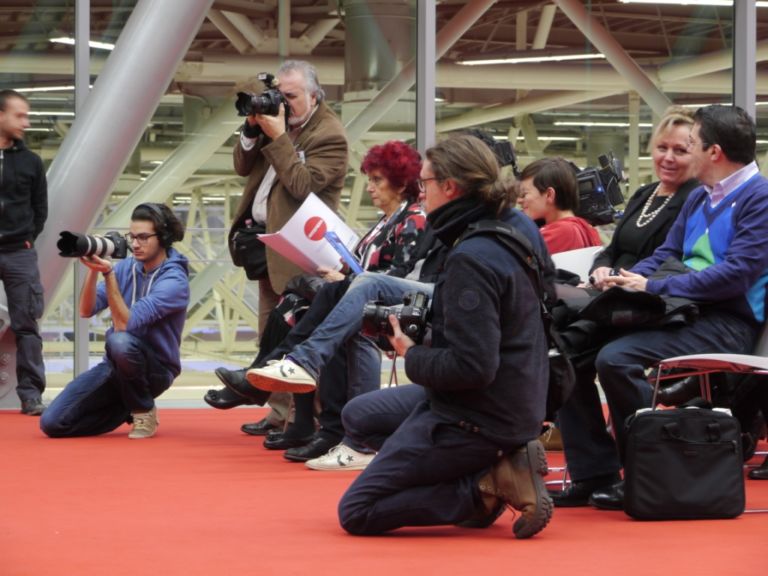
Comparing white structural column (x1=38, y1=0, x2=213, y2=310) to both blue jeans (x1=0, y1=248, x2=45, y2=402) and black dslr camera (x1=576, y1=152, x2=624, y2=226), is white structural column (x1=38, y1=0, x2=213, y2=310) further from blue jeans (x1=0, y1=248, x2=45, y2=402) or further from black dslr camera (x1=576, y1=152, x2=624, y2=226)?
black dslr camera (x1=576, y1=152, x2=624, y2=226)

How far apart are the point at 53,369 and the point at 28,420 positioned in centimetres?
114

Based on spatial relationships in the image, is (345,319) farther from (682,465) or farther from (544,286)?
(682,465)

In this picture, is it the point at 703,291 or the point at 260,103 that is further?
the point at 260,103

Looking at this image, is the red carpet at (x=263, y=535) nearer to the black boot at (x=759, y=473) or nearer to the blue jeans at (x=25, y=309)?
the black boot at (x=759, y=473)

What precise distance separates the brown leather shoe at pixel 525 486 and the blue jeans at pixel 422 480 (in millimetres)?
48

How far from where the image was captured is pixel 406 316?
12.2 ft

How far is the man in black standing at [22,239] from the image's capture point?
6.92 metres

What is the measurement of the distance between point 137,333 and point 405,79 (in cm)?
299

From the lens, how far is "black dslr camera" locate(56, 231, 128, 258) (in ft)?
19.3

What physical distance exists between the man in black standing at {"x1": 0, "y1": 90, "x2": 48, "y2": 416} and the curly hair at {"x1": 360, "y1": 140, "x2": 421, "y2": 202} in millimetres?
2248

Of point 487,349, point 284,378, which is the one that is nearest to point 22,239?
point 284,378

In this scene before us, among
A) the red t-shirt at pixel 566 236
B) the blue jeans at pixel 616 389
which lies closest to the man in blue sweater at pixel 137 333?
the red t-shirt at pixel 566 236

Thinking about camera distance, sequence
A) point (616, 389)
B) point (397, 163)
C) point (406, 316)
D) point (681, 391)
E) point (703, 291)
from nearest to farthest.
Result: point (406, 316) < point (616, 389) < point (703, 291) < point (681, 391) < point (397, 163)

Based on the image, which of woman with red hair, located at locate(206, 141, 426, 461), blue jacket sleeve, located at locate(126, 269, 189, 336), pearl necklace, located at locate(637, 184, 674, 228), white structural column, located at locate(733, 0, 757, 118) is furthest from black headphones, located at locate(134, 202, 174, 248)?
white structural column, located at locate(733, 0, 757, 118)
